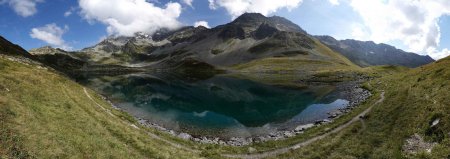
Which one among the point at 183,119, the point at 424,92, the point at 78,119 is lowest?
the point at 183,119

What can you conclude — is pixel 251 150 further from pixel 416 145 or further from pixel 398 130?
pixel 416 145

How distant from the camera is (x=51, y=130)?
1116 inches

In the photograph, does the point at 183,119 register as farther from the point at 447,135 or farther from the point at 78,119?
the point at 447,135

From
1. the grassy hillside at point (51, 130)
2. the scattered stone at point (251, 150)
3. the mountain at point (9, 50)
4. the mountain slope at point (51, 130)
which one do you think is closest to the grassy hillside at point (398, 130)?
the scattered stone at point (251, 150)

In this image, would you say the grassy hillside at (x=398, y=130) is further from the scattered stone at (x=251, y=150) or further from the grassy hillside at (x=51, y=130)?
→ the grassy hillside at (x=51, y=130)

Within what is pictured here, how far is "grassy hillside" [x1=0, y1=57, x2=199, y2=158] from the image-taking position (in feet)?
80.3

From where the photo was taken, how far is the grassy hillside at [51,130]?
2447 centimetres

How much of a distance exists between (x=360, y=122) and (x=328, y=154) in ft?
47.8

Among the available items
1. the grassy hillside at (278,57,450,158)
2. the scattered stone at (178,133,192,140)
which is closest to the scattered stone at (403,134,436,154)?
the grassy hillside at (278,57,450,158)

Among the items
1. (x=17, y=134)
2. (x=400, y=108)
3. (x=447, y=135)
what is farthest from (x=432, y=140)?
(x=17, y=134)

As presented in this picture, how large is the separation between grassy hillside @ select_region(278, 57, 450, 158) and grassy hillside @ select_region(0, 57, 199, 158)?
16.9 m

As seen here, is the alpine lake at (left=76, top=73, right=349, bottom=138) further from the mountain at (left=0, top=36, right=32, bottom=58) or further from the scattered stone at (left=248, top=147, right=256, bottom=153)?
the mountain at (left=0, top=36, right=32, bottom=58)

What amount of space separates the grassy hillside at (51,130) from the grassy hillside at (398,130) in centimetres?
1689

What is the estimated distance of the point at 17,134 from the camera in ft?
82.0
